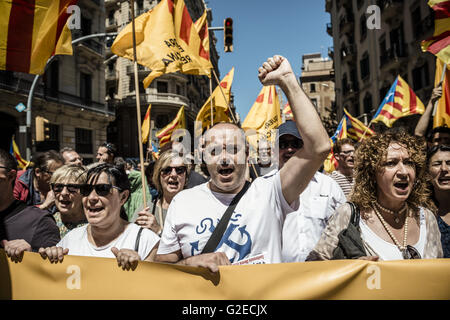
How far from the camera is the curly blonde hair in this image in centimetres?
216

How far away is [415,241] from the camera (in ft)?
6.55

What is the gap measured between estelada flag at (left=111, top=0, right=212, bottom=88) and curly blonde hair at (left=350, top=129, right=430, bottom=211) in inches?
115

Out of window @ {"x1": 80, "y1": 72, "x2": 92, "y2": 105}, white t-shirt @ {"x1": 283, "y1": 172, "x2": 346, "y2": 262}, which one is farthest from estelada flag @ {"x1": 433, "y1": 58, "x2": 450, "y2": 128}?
window @ {"x1": 80, "y1": 72, "x2": 92, "y2": 105}

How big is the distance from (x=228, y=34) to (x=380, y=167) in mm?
6467

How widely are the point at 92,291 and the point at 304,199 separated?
6.05ft

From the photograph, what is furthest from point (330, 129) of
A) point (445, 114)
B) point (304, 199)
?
point (304, 199)

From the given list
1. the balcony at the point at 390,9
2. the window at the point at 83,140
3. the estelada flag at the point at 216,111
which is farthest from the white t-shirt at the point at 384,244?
the window at the point at 83,140

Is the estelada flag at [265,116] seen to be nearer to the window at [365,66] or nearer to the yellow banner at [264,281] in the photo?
the yellow banner at [264,281]

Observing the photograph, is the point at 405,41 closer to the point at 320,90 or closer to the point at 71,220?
the point at 71,220

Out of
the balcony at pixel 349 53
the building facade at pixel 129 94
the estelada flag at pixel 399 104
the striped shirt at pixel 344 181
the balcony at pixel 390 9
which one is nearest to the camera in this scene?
the striped shirt at pixel 344 181

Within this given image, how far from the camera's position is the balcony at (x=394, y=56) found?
17.8 meters

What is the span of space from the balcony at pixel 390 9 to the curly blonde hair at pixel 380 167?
1958 centimetres

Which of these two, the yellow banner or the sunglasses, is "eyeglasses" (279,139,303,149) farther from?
the yellow banner

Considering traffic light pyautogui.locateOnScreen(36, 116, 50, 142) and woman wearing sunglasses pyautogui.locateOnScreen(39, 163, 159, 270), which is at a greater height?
traffic light pyautogui.locateOnScreen(36, 116, 50, 142)
